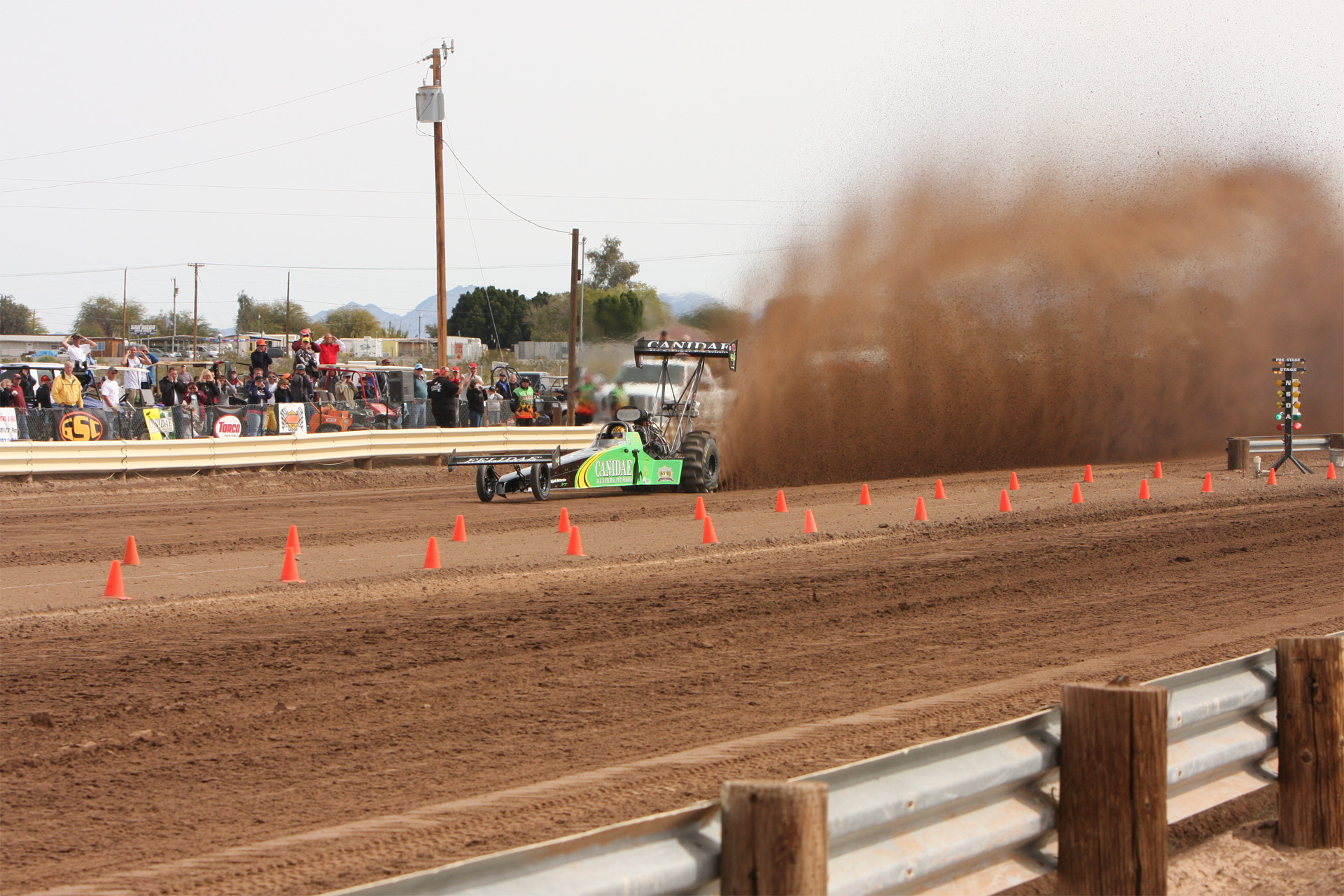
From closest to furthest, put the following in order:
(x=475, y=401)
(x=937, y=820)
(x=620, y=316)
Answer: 1. (x=937, y=820)
2. (x=620, y=316)
3. (x=475, y=401)

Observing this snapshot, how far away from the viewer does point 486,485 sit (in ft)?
55.8

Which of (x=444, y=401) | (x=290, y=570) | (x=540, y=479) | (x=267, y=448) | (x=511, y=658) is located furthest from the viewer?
(x=444, y=401)

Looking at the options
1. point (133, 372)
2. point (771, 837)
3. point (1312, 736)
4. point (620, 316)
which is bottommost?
point (1312, 736)

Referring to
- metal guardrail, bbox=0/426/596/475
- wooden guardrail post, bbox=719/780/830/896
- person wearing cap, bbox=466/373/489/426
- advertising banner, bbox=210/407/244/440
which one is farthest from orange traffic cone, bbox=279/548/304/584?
person wearing cap, bbox=466/373/489/426

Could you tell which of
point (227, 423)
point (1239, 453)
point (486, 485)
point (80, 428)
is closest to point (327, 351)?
point (227, 423)

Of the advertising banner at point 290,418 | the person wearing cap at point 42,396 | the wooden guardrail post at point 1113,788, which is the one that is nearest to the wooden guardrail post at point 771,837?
the wooden guardrail post at point 1113,788

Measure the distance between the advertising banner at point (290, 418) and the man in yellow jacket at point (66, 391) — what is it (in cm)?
328

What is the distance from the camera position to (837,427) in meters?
22.6

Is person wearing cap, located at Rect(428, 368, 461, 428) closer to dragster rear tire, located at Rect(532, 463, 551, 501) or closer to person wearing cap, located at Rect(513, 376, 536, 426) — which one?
person wearing cap, located at Rect(513, 376, 536, 426)

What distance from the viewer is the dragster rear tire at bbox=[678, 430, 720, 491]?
18.1 metres

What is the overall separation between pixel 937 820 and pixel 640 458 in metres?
14.2

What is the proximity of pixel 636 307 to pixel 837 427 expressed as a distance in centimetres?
436

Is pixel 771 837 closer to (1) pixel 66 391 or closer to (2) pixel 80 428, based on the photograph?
(2) pixel 80 428

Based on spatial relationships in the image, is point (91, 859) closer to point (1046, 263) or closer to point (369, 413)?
point (369, 413)
